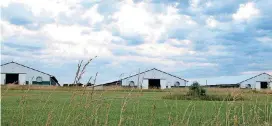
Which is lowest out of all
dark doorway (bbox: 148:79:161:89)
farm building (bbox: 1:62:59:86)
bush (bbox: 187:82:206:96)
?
bush (bbox: 187:82:206:96)

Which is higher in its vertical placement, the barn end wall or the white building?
the barn end wall

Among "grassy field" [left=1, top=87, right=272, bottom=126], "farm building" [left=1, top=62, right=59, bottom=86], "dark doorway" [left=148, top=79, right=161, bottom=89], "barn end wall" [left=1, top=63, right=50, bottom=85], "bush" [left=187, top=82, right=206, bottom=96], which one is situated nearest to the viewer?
"grassy field" [left=1, top=87, right=272, bottom=126]

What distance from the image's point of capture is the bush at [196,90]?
30630mm

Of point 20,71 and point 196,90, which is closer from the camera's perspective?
point 196,90

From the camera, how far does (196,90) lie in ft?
104

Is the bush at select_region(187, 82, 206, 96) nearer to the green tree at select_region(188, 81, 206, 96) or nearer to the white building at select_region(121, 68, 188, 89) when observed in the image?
the green tree at select_region(188, 81, 206, 96)

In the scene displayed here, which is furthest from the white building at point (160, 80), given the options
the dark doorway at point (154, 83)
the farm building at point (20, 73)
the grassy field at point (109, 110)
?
the grassy field at point (109, 110)

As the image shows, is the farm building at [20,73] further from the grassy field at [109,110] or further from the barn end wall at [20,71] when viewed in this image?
the grassy field at [109,110]

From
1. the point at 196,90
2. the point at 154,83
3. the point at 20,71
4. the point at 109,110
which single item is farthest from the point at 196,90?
the point at 20,71

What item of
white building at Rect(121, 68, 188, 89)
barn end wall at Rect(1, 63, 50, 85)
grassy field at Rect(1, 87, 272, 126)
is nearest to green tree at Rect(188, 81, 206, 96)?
grassy field at Rect(1, 87, 272, 126)

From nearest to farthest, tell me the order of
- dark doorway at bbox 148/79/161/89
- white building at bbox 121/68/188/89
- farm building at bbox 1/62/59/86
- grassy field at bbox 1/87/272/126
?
grassy field at bbox 1/87/272/126, farm building at bbox 1/62/59/86, white building at bbox 121/68/188/89, dark doorway at bbox 148/79/161/89

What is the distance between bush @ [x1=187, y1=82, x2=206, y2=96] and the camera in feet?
100

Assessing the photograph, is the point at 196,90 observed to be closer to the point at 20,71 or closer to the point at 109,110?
the point at 109,110

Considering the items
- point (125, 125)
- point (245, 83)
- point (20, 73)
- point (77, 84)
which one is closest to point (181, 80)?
point (245, 83)
